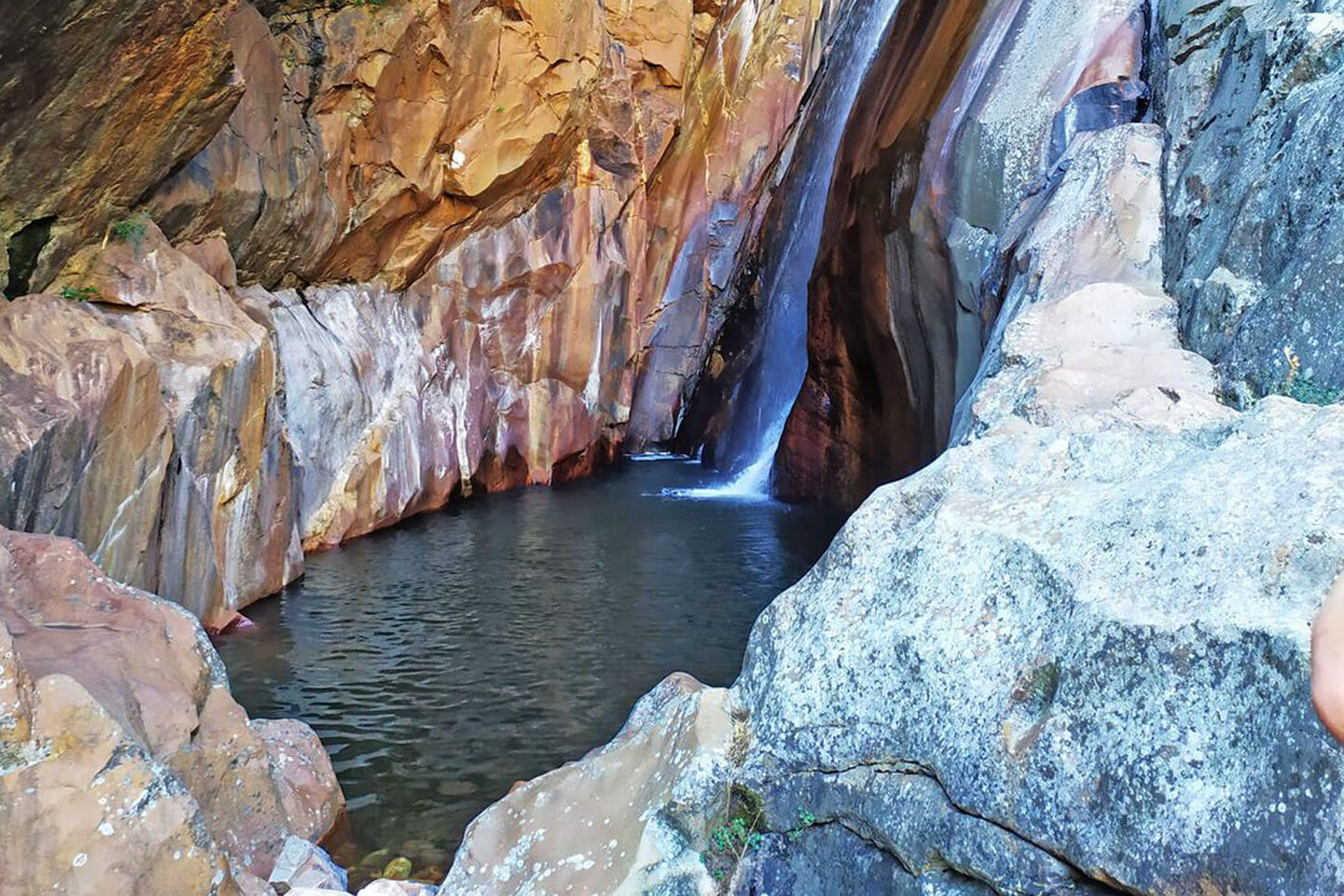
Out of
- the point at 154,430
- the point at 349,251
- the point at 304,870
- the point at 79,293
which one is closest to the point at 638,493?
the point at 349,251

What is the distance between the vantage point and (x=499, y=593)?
12.9 metres

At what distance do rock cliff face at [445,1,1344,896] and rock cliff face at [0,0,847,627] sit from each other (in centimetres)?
609

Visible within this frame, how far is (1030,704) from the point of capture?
359 centimetres

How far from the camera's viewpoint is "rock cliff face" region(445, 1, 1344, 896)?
2.95 meters

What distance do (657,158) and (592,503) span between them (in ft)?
33.2

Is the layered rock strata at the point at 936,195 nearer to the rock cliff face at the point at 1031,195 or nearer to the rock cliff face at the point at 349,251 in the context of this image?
the rock cliff face at the point at 1031,195

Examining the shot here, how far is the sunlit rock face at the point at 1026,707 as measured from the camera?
2.94 metres

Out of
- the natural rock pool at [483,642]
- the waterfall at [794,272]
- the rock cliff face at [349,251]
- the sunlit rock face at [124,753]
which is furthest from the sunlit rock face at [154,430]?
the waterfall at [794,272]

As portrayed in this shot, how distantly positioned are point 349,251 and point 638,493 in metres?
7.87

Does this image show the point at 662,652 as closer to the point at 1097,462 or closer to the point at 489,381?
the point at 1097,462

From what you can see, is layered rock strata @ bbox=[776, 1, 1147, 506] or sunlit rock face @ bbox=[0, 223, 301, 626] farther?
layered rock strata @ bbox=[776, 1, 1147, 506]

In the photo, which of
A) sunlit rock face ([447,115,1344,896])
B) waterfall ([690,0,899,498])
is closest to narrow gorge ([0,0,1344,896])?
sunlit rock face ([447,115,1344,896])

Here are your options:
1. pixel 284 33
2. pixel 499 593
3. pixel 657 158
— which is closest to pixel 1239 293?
pixel 499 593

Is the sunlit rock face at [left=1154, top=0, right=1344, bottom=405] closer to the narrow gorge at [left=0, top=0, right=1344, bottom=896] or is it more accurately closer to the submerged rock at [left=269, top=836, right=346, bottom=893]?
the narrow gorge at [left=0, top=0, right=1344, bottom=896]
